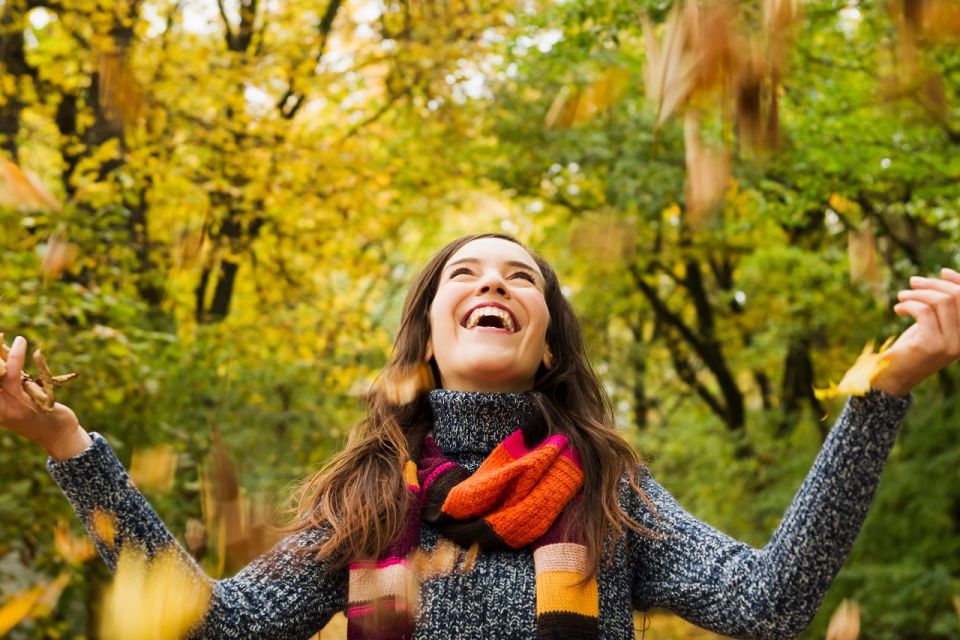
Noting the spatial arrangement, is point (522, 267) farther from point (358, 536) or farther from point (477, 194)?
point (477, 194)

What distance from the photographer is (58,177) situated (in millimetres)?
8219

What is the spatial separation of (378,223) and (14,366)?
9.22m

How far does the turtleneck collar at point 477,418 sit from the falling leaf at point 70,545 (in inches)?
89.6

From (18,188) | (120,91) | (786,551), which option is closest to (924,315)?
(786,551)

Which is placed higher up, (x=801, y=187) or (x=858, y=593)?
(x=801, y=187)

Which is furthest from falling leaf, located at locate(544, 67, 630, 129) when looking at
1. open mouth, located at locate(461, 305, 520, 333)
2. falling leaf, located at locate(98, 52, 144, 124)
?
falling leaf, located at locate(98, 52, 144, 124)

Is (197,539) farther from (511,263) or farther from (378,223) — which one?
(378,223)

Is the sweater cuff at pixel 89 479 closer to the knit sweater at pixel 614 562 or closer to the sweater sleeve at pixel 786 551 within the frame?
the knit sweater at pixel 614 562

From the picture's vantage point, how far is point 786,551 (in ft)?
5.69

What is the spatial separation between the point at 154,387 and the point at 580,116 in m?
2.91

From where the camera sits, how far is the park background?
496 centimetres

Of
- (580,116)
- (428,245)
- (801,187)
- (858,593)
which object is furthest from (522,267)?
(428,245)

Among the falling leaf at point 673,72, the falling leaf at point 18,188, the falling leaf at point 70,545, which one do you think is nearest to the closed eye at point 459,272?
the falling leaf at point 673,72

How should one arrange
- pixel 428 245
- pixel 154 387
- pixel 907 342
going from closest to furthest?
pixel 907 342
pixel 154 387
pixel 428 245
